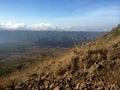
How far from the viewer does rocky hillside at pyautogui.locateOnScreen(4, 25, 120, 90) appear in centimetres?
796

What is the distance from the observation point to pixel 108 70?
28.8 feet

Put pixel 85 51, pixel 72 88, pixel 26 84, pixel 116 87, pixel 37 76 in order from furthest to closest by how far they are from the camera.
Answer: pixel 85 51
pixel 37 76
pixel 26 84
pixel 72 88
pixel 116 87

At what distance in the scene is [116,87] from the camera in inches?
290

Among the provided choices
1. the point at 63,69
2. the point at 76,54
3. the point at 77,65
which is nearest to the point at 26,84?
the point at 63,69

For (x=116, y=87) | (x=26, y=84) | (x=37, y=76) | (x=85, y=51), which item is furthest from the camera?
(x=85, y=51)

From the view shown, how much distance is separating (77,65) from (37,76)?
182 centimetres

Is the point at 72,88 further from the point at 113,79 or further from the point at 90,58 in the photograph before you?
the point at 90,58

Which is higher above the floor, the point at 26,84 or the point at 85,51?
the point at 85,51

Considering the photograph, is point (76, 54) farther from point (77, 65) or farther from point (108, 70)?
point (108, 70)

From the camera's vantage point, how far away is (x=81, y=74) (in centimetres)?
888

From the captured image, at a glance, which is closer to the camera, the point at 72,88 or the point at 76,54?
the point at 72,88

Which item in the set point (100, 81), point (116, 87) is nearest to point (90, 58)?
point (100, 81)

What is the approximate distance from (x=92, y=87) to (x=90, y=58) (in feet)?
8.08

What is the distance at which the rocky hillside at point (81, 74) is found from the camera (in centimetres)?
796
